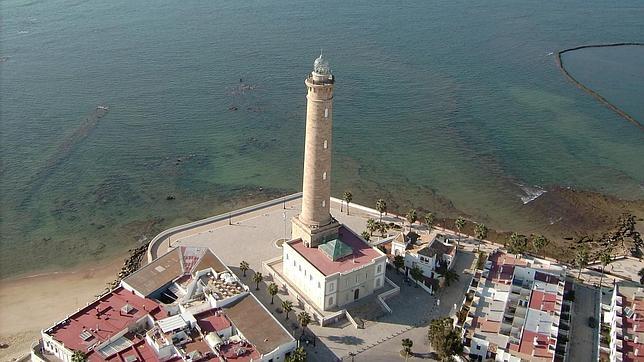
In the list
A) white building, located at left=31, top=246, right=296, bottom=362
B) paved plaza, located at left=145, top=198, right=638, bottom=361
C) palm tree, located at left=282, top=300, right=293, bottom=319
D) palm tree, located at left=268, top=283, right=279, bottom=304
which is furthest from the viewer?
palm tree, located at left=268, top=283, right=279, bottom=304

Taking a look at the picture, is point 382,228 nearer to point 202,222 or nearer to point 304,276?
point 304,276

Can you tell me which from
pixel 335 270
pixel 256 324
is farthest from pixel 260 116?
pixel 256 324

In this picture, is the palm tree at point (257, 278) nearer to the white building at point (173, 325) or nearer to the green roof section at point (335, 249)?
the white building at point (173, 325)

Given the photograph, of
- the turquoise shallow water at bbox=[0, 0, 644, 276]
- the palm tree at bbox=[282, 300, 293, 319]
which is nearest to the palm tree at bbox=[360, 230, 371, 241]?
the palm tree at bbox=[282, 300, 293, 319]

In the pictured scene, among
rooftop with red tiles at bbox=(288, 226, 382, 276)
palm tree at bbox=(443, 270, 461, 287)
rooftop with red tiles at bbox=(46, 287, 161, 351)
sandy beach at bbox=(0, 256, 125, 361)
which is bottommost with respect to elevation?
sandy beach at bbox=(0, 256, 125, 361)

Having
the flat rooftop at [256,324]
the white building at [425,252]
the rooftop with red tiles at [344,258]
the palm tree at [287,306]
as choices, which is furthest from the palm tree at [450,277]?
the flat rooftop at [256,324]

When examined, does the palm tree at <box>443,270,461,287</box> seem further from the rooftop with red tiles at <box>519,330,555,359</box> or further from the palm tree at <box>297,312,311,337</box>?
the palm tree at <box>297,312,311,337</box>

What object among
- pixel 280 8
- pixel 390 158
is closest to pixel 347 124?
pixel 390 158

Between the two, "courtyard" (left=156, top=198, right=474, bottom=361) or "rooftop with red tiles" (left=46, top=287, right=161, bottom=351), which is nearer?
"rooftop with red tiles" (left=46, top=287, right=161, bottom=351)
